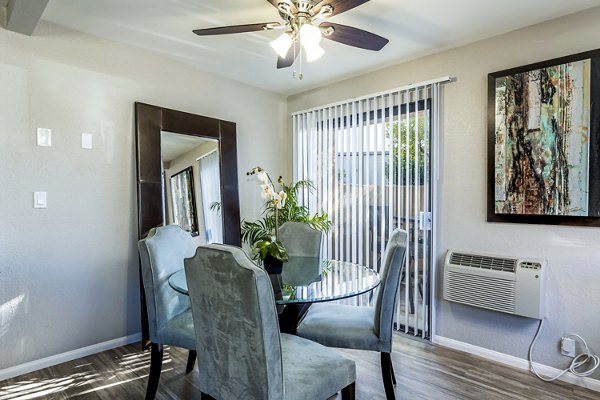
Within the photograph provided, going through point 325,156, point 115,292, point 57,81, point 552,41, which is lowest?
point 115,292

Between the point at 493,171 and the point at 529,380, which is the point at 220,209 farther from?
the point at 529,380

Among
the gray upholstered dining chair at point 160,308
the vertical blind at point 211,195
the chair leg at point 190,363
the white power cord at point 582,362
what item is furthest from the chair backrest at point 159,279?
the white power cord at point 582,362

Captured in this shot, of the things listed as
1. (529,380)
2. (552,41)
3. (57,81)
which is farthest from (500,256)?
(57,81)

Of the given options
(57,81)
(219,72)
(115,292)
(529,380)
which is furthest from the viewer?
(219,72)

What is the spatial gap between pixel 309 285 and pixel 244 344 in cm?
70

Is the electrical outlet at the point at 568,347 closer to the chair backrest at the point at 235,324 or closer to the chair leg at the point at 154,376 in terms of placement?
the chair backrest at the point at 235,324

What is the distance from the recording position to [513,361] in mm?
2521

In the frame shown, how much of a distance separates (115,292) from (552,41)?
373cm

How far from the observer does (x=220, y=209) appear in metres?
3.44

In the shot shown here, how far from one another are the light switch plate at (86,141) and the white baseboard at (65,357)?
153cm

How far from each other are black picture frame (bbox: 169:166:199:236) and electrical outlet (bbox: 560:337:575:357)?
9.64ft

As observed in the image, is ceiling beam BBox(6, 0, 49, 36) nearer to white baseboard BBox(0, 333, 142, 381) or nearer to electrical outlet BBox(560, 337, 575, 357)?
white baseboard BBox(0, 333, 142, 381)

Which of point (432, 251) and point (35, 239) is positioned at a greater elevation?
point (35, 239)

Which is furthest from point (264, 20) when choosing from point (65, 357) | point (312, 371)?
point (65, 357)
